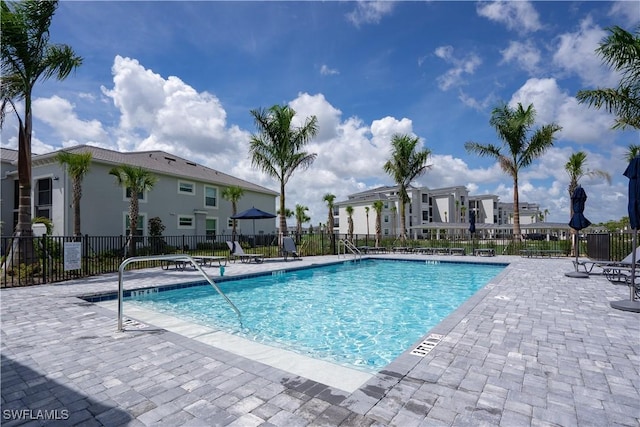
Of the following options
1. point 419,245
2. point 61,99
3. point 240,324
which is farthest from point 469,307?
point 419,245

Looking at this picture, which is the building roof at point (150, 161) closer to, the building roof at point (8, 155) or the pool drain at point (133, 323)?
the building roof at point (8, 155)

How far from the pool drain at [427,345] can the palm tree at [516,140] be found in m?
17.7

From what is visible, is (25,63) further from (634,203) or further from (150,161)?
(634,203)

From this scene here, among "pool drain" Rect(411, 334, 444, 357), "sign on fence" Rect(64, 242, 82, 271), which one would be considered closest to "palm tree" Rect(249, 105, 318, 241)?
"sign on fence" Rect(64, 242, 82, 271)

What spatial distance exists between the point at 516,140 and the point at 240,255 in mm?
17366

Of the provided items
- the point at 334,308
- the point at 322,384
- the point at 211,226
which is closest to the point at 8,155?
the point at 211,226

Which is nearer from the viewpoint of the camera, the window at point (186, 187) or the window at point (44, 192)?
the window at point (44, 192)

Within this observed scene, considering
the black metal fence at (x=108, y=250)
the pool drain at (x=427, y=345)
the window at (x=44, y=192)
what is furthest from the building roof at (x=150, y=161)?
the pool drain at (x=427, y=345)

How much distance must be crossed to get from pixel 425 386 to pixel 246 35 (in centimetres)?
1118

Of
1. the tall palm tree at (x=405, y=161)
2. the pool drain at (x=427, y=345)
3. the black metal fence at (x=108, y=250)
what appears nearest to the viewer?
the pool drain at (x=427, y=345)

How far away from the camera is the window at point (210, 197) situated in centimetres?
2509

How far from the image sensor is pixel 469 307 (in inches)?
239

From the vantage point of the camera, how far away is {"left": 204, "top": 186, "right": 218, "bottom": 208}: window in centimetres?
2509

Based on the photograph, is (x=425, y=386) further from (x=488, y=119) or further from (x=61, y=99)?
(x=488, y=119)
